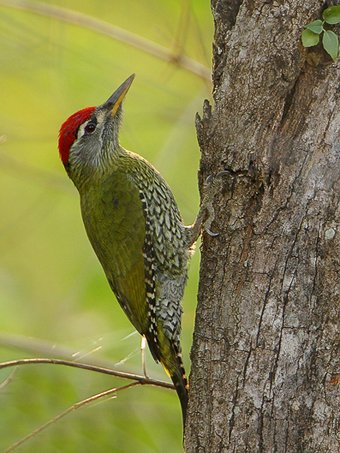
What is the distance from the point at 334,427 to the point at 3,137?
286cm

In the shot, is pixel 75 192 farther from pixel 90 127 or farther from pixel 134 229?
pixel 134 229

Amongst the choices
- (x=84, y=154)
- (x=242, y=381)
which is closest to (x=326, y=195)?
(x=242, y=381)

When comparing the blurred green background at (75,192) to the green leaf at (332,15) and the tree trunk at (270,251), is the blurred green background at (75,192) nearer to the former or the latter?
the tree trunk at (270,251)

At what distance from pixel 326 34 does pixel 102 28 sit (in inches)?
83.5

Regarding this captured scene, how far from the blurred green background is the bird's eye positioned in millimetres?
325

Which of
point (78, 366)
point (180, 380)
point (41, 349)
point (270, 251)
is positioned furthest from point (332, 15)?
point (41, 349)

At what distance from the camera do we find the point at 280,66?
3.32m

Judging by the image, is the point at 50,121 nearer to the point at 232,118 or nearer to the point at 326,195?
the point at 232,118

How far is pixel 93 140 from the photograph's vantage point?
4883mm

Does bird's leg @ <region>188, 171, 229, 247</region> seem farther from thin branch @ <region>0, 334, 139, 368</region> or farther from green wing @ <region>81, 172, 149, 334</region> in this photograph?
thin branch @ <region>0, 334, 139, 368</region>

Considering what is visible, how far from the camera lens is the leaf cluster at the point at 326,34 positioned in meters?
3.21

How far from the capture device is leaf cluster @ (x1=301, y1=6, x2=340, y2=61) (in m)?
3.21

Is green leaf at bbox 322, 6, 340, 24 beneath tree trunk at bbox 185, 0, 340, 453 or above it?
above

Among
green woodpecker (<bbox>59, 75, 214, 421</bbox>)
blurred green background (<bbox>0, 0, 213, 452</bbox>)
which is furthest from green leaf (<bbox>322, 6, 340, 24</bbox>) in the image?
blurred green background (<bbox>0, 0, 213, 452</bbox>)
